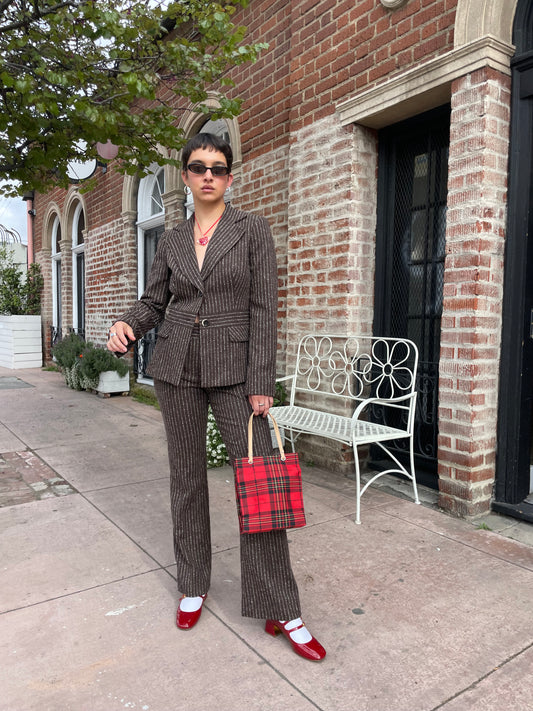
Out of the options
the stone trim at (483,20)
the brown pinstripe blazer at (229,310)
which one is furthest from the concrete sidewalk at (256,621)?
the stone trim at (483,20)

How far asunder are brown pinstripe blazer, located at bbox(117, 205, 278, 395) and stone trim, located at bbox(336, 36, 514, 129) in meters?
1.93

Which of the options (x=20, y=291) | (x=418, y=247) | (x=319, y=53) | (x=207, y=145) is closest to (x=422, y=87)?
(x=418, y=247)

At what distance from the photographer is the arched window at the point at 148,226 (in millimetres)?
7973

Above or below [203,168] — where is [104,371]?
below

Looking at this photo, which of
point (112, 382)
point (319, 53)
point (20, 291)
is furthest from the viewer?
point (20, 291)

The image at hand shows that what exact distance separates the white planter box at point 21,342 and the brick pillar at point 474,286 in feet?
35.9

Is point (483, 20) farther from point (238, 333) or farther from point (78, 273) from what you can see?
point (78, 273)

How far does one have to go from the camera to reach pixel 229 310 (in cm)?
209

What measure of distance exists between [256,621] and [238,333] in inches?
47.8

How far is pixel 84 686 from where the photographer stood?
1816mm

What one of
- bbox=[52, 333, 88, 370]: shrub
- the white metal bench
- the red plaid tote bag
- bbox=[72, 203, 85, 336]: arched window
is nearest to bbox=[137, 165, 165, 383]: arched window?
bbox=[52, 333, 88, 370]: shrub

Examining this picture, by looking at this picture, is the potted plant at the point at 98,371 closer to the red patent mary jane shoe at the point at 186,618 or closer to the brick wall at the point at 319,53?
the brick wall at the point at 319,53

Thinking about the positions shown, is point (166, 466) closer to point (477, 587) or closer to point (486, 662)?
point (477, 587)

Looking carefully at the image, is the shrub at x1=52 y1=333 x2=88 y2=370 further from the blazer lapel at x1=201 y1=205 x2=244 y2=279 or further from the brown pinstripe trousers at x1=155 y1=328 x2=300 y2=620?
the blazer lapel at x1=201 y1=205 x2=244 y2=279
